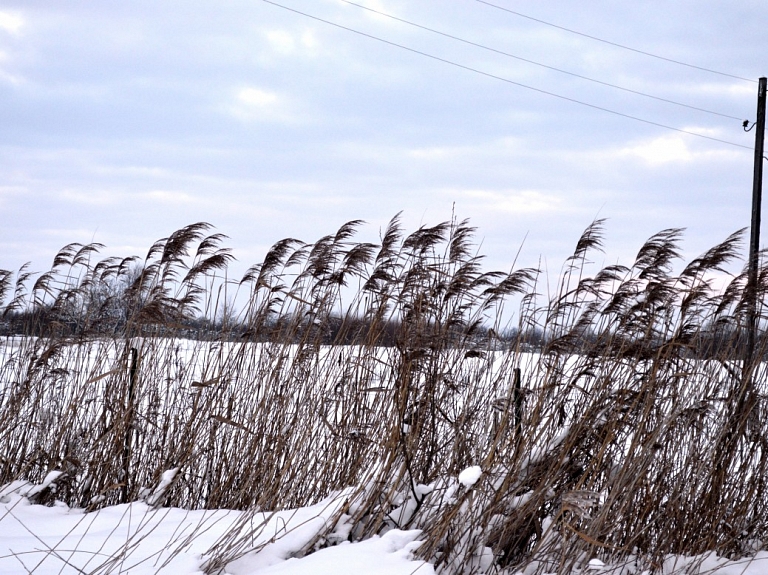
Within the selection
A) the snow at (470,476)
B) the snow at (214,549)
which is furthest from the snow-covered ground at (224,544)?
the snow at (470,476)

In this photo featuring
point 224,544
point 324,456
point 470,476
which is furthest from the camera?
point 324,456

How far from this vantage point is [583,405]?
12.6 ft

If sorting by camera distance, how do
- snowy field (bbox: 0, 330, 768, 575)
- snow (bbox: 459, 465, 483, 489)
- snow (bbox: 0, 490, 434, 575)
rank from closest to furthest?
snow (bbox: 459, 465, 483, 489) < snow (bbox: 0, 490, 434, 575) < snowy field (bbox: 0, 330, 768, 575)

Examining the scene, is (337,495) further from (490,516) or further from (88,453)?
(88,453)

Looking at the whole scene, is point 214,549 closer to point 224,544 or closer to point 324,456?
point 224,544

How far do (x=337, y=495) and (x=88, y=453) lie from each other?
2502 millimetres

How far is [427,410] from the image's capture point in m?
4.14

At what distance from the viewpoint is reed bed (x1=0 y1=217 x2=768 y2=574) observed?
346 centimetres

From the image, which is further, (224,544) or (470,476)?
(224,544)

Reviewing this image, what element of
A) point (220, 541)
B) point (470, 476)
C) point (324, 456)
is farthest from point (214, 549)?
point (324, 456)

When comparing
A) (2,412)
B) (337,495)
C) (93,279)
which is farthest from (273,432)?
(93,279)

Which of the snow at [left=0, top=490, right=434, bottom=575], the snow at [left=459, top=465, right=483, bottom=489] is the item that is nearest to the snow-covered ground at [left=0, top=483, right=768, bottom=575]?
the snow at [left=0, top=490, right=434, bottom=575]

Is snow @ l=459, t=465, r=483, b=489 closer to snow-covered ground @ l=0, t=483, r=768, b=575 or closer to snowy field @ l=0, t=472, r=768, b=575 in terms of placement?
snowy field @ l=0, t=472, r=768, b=575

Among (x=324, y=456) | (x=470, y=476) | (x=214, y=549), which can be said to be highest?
(x=470, y=476)
